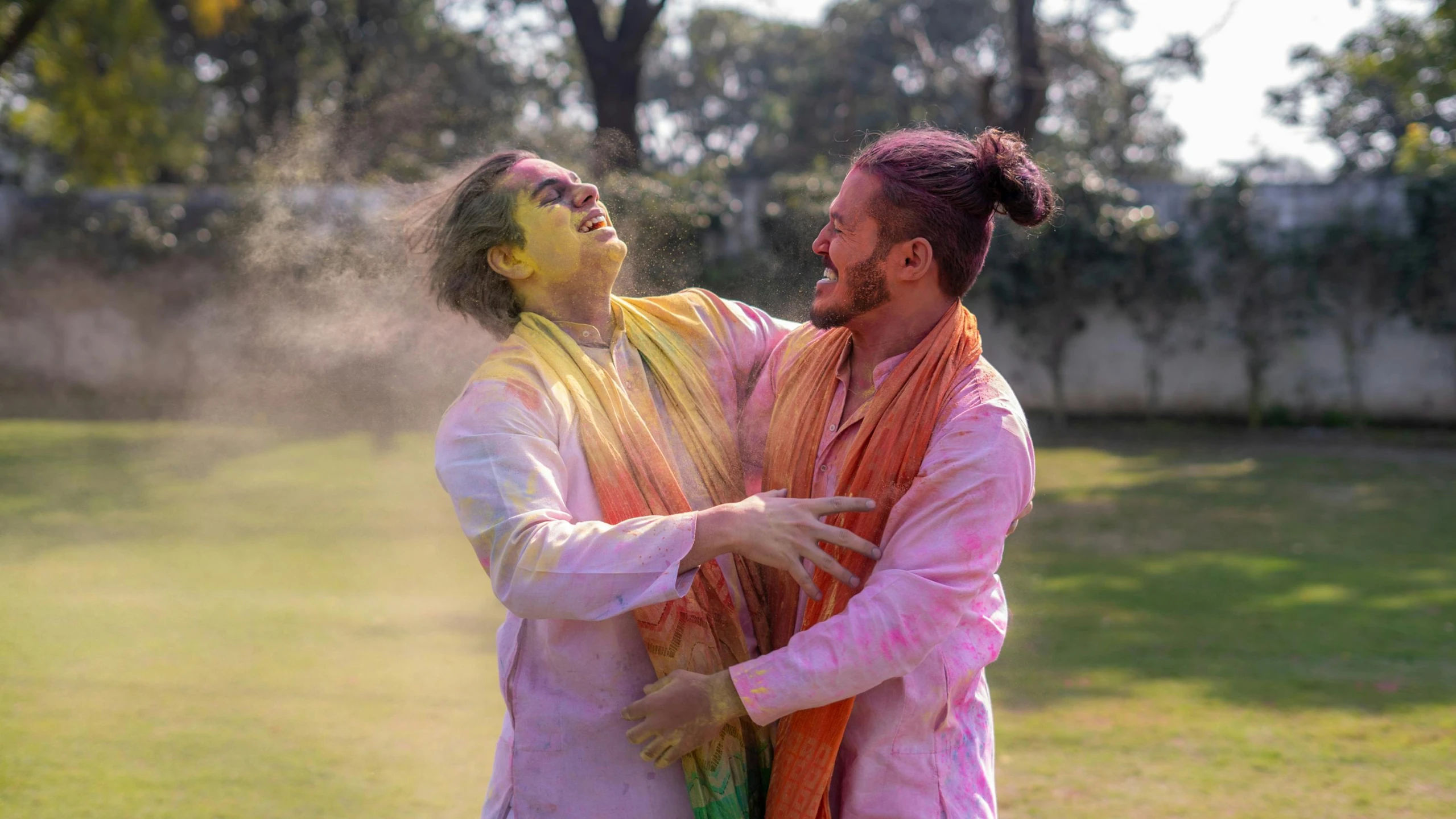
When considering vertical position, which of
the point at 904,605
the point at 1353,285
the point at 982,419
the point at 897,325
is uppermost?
the point at 897,325

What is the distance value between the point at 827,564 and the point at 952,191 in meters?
0.77

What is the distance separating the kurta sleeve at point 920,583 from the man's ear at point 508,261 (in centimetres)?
94

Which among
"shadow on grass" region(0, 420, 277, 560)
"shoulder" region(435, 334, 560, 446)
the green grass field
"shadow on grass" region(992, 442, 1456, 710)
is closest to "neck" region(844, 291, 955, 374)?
"shoulder" region(435, 334, 560, 446)

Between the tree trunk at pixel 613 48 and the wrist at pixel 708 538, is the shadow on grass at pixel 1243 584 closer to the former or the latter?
the wrist at pixel 708 538

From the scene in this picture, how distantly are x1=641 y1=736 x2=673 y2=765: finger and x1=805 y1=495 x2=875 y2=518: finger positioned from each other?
497mm

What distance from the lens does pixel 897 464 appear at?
7.50ft

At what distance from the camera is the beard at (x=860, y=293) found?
2416 mm

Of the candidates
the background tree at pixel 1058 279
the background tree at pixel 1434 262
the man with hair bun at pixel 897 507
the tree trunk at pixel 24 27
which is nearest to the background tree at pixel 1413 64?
the background tree at pixel 1434 262

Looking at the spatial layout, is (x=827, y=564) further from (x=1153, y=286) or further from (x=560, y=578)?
(x=1153, y=286)

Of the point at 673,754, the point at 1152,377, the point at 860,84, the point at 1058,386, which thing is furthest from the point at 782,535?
the point at 860,84

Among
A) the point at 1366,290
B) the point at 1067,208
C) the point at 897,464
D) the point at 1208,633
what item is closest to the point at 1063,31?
the point at 1067,208

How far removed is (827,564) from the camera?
210cm

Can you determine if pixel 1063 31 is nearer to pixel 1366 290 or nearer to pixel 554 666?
pixel 1366 290

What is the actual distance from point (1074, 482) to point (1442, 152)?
25.9 feet
